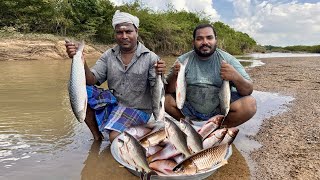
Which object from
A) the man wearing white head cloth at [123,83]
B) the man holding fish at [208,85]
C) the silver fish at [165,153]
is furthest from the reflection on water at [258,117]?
the man wearing white head cloth at [123,83]

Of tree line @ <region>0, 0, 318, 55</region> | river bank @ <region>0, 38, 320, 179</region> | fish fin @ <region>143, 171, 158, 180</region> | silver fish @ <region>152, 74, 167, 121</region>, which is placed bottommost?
river bank @ <region>0, 38, 320, 179</region>

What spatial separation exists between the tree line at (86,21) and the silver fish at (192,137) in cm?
2404

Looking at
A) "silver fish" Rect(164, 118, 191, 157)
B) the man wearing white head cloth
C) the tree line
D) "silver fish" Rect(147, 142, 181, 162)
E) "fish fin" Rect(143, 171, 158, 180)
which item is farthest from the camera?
the tree line

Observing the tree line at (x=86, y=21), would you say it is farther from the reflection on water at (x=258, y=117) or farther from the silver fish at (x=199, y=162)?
the silver fish at (x=199, y=162)

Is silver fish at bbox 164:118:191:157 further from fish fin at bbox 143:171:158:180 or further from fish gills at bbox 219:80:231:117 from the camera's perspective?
fish gills at bbox 219:80:231:117

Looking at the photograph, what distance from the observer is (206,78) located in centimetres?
432

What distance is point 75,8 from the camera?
29.6m

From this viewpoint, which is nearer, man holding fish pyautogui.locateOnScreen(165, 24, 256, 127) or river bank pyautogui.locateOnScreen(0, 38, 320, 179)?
river bank pyautogui.locateOnScreen(0, 38, 320, 179)

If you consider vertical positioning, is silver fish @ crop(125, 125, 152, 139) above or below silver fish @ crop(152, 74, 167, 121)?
below

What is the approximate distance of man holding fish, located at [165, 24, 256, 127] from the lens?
13.6ft

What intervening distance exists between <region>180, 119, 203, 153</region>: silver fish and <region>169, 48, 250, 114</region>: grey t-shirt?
4.39 feet

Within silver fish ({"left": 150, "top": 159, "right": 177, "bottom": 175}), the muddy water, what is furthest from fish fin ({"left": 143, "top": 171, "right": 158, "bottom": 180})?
the muddy water

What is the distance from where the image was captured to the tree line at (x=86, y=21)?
26266mm

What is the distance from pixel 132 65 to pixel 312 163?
2.35 metres
